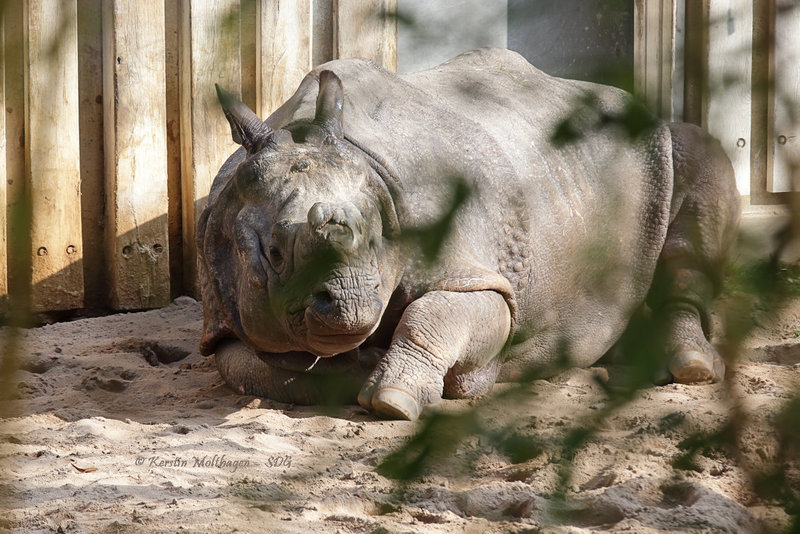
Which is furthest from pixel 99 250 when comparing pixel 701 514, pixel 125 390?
pixel 701 514

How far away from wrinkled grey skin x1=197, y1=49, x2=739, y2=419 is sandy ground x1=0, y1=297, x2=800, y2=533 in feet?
0.75

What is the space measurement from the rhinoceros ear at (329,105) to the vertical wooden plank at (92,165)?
2.20m

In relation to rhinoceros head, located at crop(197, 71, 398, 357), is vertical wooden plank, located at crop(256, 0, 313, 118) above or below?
above

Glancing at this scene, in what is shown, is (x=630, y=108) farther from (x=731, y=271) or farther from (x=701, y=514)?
(x=701, y=514)

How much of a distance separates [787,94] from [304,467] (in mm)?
2189

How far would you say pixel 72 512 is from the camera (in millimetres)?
2775

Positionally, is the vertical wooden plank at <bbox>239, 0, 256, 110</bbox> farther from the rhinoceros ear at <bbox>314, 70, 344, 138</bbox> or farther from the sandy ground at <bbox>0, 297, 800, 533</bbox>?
the sandy ground at <bbox>0, 297, 800, 533</bbox>

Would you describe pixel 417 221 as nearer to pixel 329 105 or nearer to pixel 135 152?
pixel 329 105

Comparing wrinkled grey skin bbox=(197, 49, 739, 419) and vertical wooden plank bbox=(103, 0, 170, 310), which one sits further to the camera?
vertical wooden plank bbox=(103, 0, 170, 310)

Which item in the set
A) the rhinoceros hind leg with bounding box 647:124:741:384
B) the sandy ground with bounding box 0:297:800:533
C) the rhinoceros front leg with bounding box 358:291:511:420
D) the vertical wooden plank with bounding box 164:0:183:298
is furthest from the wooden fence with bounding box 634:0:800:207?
the vertical wooden plank with bounding box 164:0:183:298

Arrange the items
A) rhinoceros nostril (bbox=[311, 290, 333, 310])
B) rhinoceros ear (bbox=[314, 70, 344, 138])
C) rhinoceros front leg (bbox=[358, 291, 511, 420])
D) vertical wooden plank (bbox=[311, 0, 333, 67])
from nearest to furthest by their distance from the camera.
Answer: rhinoceros nostril (bbox=[311, 290, 333, 310]) < rhinoceros front leg (bbox=[358, 291, 511, 420]) < rhinoceros ear (bbox=[314, 70, 344, 138]) < vertical wooden plank (bbox=[311, 0, 333, 67])

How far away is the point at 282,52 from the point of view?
585 centimetres

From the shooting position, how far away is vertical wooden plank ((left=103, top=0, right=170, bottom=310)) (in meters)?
5.54

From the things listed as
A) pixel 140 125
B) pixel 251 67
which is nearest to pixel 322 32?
pixel 251 67
